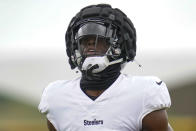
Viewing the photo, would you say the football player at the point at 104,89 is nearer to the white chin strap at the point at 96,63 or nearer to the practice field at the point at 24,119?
the white chin strap at the point at 96,63

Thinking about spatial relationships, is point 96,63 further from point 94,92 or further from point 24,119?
point 24,119

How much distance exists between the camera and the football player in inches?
85.3

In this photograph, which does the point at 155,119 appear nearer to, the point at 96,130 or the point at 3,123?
the point at 96,130

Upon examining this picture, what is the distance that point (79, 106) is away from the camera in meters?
2.22

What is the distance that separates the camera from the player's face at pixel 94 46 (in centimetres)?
219

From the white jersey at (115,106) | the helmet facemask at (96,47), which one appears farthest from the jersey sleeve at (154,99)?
the helmet facemask at (96,47)

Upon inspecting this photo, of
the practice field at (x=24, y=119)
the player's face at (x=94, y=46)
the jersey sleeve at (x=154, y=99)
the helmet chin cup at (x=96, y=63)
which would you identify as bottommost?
the practice field at (x=24, y=119)

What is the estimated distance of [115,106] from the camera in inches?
86.0

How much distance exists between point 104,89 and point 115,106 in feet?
0.25

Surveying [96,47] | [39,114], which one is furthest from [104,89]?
[39,114]

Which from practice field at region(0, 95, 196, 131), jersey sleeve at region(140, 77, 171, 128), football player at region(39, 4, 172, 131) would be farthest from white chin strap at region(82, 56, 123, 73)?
practice field at region(0, 95, 196, 131)

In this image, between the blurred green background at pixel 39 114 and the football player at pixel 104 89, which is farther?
the blurred green background at pixel 39 114

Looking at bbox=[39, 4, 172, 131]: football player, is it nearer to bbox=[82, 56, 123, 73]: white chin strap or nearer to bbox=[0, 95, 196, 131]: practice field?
bbox=[82, 56, 123, 73]: white chin strap

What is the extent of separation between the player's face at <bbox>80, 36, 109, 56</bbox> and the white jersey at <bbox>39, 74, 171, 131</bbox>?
119 mm
